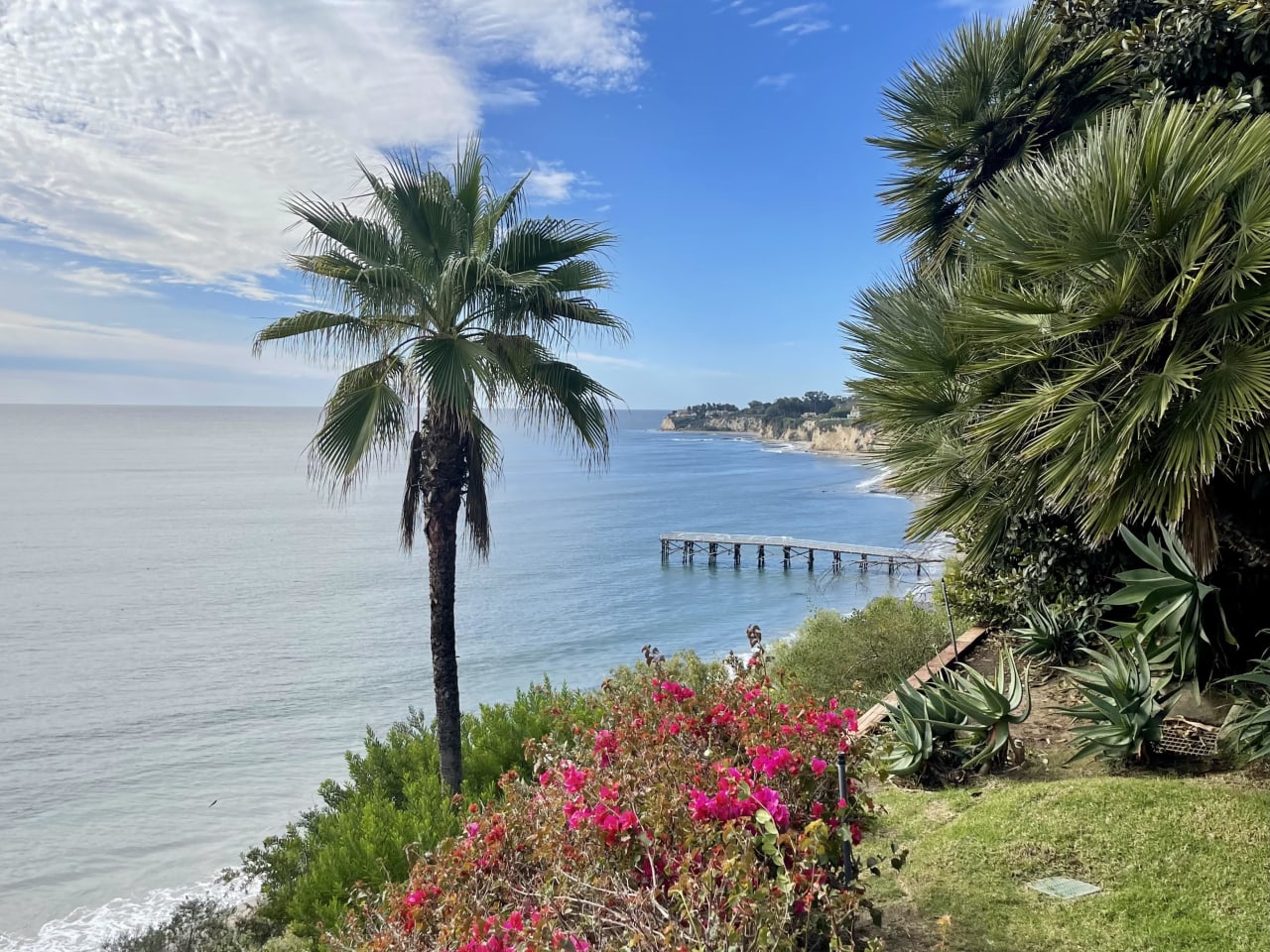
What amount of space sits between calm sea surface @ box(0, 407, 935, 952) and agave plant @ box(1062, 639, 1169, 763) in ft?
18.1

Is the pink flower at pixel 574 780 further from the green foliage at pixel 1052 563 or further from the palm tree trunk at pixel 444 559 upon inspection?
the palm tree trunk at pixel 444 559

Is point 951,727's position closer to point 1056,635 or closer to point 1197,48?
point 1056,635

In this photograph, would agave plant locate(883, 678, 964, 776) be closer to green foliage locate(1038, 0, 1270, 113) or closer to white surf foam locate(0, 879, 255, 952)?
green foliage locate(1038, 0, 1270, 113)

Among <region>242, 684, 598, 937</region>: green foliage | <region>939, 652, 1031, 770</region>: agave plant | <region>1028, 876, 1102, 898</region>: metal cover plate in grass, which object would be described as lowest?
<region>242, 684, 598, 937</region>: green foliage

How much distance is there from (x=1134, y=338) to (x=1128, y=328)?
86mm

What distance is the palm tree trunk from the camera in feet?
29.8

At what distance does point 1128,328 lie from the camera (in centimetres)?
503

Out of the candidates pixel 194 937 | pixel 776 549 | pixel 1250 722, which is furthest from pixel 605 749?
pixel 776 549

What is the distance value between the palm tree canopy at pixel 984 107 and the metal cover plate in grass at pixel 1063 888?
6.69 meters

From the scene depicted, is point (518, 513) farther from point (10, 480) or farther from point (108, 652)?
point (10, 480)

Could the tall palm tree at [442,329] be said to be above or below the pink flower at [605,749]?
above

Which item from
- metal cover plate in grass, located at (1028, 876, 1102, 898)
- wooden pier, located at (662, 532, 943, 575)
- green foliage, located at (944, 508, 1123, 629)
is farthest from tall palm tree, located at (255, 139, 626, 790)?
wooden pier, located at (662, 532, 943, 575)

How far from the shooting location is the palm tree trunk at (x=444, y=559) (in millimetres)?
9094

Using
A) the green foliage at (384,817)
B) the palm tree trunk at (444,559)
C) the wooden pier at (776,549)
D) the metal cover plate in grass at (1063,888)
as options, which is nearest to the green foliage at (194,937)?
the green foliage at (384,817)
